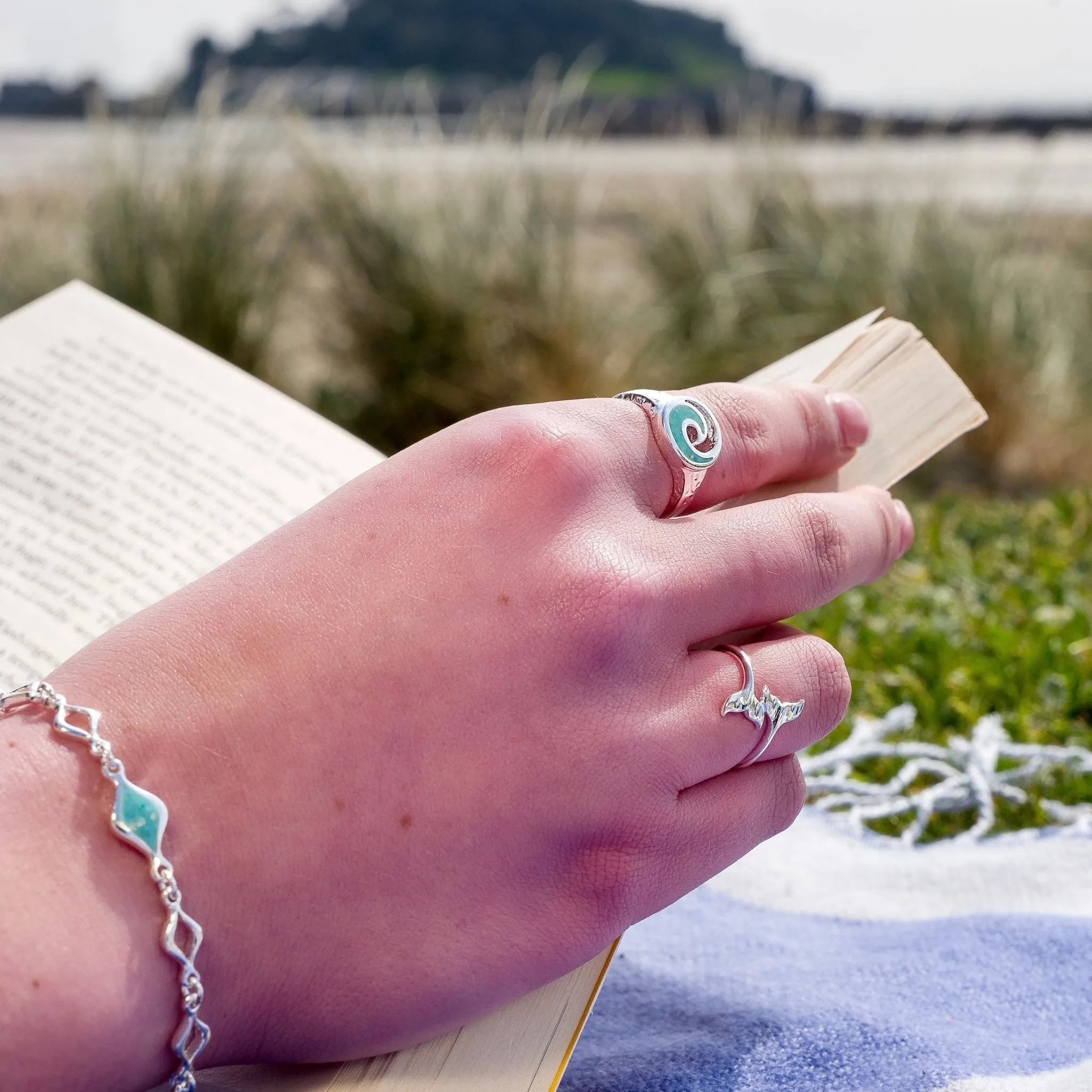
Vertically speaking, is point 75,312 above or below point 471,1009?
above

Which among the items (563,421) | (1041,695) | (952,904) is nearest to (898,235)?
(1041,695)

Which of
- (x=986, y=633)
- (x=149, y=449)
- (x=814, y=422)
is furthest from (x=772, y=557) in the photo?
(x=986, y=633)

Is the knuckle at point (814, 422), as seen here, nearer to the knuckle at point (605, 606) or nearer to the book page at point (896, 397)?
the book page at point (896, 397)

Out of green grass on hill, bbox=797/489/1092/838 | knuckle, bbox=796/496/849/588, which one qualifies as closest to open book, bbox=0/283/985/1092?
knuckle, bbox=796/496/849/588

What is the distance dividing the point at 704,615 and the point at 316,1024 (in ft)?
1.22

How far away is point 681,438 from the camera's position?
83 cm

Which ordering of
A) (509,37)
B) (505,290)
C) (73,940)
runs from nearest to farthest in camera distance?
1. (73,940)
2. (505,290)
3. (509,37)

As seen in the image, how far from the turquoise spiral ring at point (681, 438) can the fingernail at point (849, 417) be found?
160mm

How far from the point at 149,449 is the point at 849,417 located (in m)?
0.74

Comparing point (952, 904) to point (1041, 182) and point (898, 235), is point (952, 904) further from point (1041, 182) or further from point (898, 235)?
point (1041, 182)

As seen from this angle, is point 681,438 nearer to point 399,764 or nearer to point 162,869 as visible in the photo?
point 399,764

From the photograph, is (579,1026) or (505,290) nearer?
(579,1026)

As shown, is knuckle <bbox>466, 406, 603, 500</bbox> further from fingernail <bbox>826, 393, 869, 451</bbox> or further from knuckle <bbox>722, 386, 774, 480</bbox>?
fingernail <bbox>826, 393, 869, 451</bbox>

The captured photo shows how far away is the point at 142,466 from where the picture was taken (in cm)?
120
